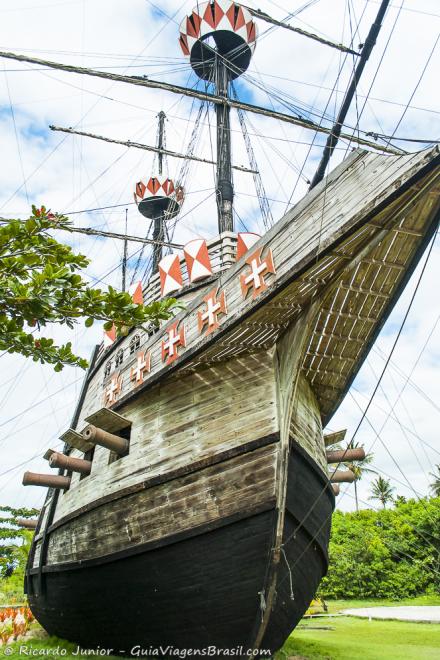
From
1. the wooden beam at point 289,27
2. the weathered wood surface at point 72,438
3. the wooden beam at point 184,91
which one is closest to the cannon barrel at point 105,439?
the weathered wood surface at point 72,438

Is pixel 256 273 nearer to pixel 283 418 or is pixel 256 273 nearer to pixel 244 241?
pixel 283 418

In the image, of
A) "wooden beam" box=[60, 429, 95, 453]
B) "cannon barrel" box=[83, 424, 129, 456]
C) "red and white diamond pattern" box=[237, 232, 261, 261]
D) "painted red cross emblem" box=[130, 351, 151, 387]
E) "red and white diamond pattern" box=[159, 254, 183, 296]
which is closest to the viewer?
"cannon barrel" box=[83, 424, 129, 456]

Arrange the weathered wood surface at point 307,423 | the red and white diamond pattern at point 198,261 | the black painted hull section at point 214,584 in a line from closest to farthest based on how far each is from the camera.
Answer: the black painted hull section at point 214,584 → the weathered wood surface at point 307,423 → the red and white diamond pattern at point 198,261

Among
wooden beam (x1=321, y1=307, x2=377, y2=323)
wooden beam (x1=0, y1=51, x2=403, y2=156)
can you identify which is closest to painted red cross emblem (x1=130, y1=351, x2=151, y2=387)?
wooden beam (x1=321, y1=307, x2=377, y2=323)

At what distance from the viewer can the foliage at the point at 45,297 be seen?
325 centimetres

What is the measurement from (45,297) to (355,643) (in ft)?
25.7

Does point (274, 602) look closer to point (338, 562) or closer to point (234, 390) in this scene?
point (234, 390)

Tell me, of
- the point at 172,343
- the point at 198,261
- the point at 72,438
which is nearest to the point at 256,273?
the point at 172,343

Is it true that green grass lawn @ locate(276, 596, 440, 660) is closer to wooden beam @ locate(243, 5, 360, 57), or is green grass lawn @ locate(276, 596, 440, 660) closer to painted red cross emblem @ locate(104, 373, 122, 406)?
painted red cross emblem @ locate(104, 373, 122, 406)

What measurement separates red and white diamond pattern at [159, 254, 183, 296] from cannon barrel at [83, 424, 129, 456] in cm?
286

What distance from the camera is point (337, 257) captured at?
4707 millimetres

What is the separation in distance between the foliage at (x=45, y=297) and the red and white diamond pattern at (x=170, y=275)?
4.66 m

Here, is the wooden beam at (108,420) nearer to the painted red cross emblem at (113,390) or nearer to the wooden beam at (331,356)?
the painted red cross emblem at (113,390)

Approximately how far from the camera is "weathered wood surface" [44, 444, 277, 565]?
17.0 feet
